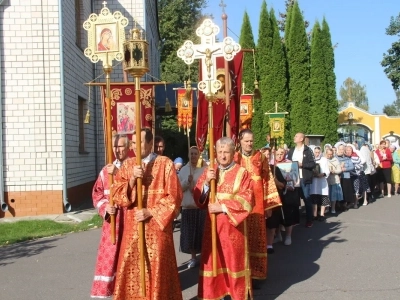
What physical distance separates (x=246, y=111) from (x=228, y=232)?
5904 mm

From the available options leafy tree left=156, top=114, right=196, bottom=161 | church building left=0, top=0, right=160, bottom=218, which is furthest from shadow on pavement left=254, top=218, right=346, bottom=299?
leafy tree left=156, top=114, right=196, bottom=161

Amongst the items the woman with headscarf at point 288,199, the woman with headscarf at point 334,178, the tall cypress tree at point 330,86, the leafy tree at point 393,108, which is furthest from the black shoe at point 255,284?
the leafy tree at point 393,108

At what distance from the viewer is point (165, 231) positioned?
194 inches

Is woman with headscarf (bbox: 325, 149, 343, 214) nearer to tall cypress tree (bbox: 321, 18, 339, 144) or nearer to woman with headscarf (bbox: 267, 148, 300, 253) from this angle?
woman with headscarf (bbox: 267, 148, 300, 253)

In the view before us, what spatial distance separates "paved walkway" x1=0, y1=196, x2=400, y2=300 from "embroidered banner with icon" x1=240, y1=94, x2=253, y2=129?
2236 mm

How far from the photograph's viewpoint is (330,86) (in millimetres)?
Answer: 28531

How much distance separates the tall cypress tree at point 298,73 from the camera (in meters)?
27.7

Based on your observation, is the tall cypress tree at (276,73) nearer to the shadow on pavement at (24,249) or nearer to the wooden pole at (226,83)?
the shadow on pavement at (24,249)

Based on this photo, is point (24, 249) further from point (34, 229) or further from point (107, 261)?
point (107, 261)

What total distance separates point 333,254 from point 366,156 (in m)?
7.59

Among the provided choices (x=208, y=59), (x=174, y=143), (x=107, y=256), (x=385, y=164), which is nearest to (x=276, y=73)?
(x=174, y=143)

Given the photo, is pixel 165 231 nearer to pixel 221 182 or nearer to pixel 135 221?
pixel 135 221

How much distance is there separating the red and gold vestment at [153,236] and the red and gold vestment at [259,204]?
170 cm

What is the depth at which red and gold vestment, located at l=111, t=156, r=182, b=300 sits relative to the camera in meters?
4.86
